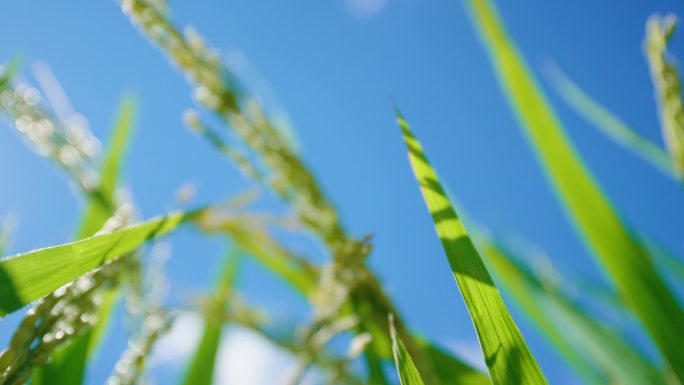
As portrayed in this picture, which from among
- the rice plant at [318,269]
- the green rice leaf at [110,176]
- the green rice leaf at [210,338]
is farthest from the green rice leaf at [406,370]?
the green rice leaf at [210,338]

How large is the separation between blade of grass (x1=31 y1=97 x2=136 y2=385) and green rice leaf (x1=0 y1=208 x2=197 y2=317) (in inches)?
7.5

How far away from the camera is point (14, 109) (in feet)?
2.56

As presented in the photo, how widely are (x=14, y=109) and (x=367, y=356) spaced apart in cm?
53

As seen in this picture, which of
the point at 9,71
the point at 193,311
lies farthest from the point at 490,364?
the point at 193,311

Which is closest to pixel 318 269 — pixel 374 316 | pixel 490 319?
pixel 374 316

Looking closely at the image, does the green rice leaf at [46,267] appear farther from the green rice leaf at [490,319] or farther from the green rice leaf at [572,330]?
the green rice leaf at [572,330]

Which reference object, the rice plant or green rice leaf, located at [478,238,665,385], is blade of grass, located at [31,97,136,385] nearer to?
the rice plant

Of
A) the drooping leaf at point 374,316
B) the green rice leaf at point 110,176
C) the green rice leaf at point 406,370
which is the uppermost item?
the green rice leaf at point 110,176

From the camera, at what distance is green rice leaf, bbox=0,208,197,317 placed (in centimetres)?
39

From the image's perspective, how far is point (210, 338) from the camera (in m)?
1.12

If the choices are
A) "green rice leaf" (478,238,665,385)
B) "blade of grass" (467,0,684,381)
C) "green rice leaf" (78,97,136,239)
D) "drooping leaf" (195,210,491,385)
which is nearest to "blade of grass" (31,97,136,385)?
"green rice leaf" (78,97,136,239)

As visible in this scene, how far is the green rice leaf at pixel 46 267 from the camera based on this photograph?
39cm

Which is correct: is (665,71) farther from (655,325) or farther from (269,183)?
(269,183)

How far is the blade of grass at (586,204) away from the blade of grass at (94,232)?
571mm
